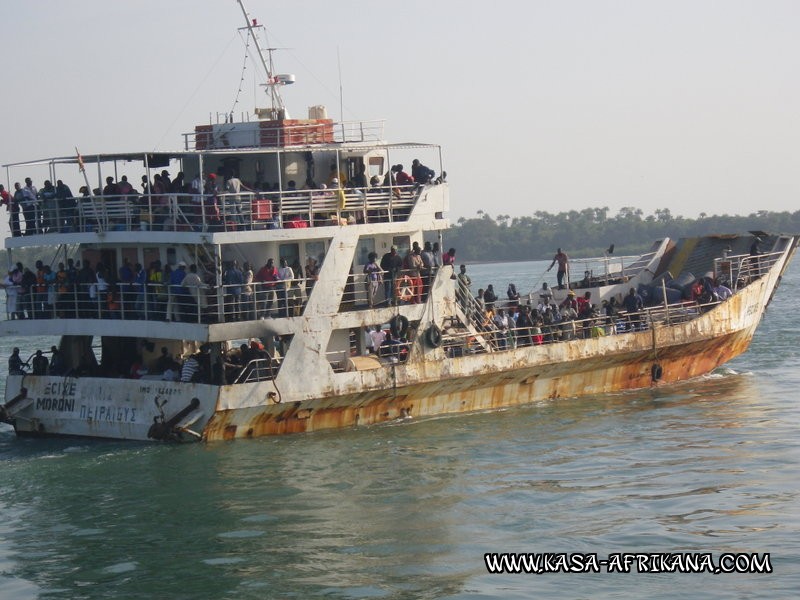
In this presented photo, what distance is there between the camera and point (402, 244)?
27.0 metres

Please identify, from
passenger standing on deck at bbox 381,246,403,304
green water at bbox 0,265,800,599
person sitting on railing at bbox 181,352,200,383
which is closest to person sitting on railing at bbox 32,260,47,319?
green water at bbox 0,265,800,599

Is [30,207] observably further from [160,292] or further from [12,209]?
[160,292]

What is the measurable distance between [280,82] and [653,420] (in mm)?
10500

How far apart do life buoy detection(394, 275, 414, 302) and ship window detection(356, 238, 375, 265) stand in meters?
0.88

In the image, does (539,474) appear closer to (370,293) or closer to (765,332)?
(370,293)

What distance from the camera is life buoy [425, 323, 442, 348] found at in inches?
1017

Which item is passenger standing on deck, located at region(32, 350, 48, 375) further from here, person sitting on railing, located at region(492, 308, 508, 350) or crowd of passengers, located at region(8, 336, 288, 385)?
person sitting on railing, located at region(492, 308, 508, 350)

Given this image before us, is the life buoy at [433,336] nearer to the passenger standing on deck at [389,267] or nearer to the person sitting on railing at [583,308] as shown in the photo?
the passenger standing on deck at [389,267]

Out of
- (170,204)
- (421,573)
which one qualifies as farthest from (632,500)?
(170,204)

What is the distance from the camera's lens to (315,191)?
24.8 m

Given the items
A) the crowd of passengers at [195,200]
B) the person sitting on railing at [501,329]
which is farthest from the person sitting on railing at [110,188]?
the person sitting on railing at [501,329]

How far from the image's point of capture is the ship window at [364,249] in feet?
85.6

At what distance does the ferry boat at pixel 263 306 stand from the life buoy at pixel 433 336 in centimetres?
3

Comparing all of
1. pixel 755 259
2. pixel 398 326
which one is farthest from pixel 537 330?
pixel 755 259
